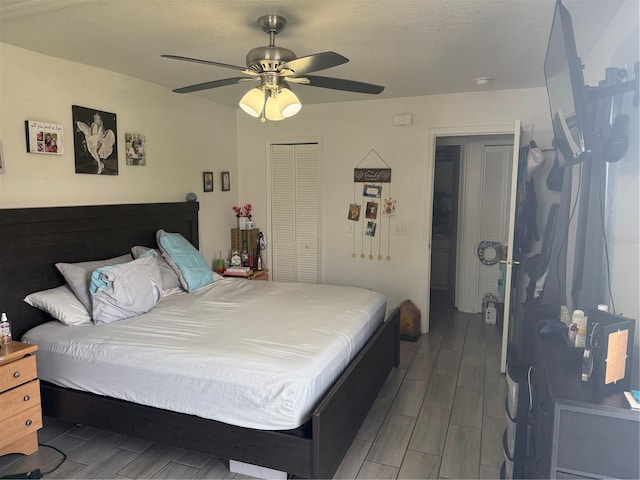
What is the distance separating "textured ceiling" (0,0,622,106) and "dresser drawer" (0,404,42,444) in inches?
85.2

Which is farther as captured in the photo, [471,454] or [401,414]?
[401,414]

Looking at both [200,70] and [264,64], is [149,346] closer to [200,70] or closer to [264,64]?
[264,64]

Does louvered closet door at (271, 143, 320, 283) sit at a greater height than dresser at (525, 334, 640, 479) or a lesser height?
greater

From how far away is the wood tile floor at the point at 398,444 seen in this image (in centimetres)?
239

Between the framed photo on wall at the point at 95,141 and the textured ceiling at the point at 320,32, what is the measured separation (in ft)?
1.26

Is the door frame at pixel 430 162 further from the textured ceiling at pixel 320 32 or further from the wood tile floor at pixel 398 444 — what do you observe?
the wood tile floor at pixel 398 444

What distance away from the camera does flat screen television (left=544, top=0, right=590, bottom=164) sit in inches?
68.1

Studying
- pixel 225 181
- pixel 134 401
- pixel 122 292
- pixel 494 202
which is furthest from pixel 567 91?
pixel 225 181

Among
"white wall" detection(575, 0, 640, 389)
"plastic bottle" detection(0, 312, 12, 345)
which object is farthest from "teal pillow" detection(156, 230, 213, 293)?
"white wall" detection(575, 0, 640, 389)

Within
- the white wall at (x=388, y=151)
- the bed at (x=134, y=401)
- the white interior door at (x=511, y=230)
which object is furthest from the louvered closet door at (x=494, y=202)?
the bed at (x=134, y=401)

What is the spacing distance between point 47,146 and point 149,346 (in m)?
1.66

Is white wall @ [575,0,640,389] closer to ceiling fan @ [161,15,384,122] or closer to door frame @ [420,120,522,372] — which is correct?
ceiling fan @ [161,15,384,122]

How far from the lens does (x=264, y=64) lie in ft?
7.47

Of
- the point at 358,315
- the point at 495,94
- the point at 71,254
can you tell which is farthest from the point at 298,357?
the point at 495,94
